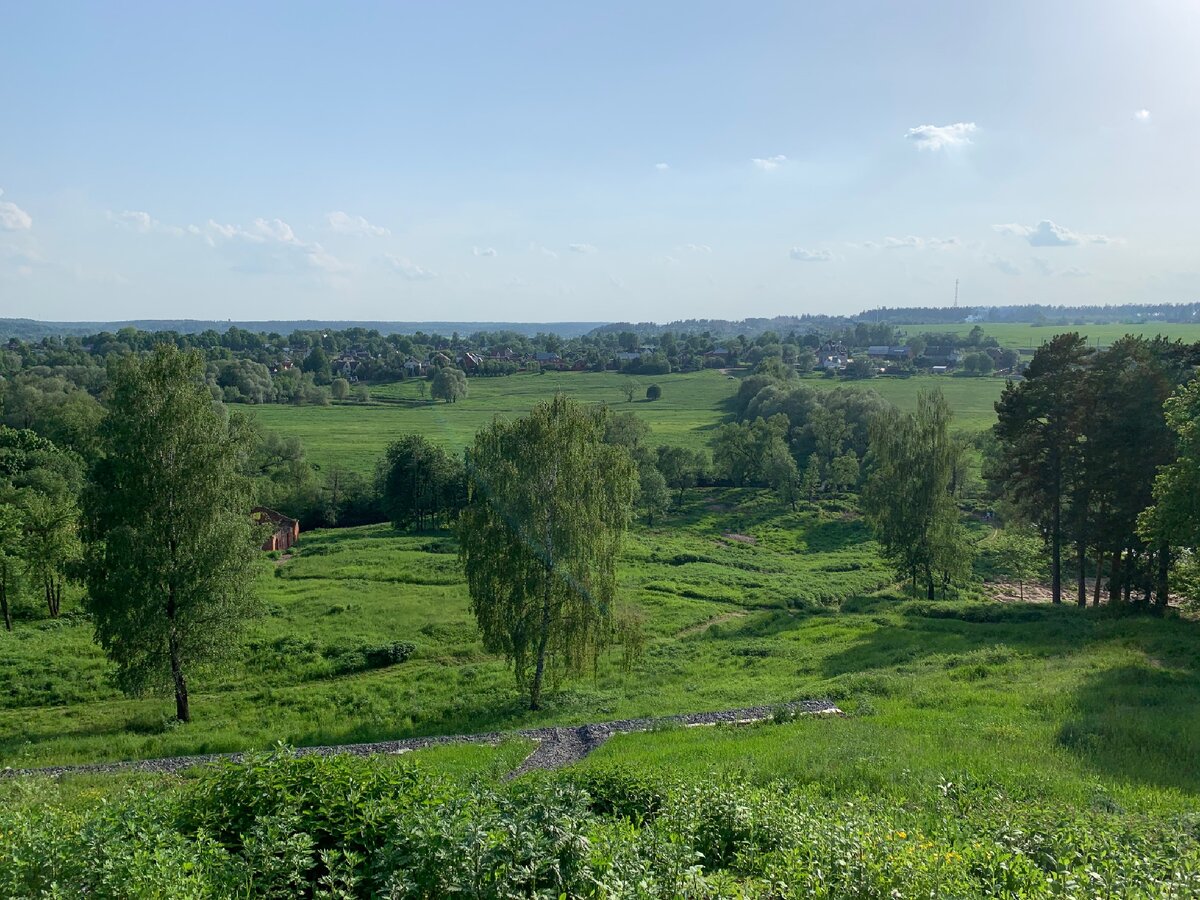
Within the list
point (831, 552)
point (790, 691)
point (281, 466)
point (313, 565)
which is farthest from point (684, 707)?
point (281, 466)

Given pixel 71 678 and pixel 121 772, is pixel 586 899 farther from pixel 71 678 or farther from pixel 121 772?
pixel 71 678

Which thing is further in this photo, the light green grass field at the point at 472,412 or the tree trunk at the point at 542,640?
the light green grass field at the point at 472,412

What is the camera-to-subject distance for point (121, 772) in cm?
1777

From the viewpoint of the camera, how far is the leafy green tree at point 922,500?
1549 inches

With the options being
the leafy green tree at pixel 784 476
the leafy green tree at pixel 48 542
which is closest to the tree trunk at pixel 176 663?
the leafy green tree at pixel 48 542

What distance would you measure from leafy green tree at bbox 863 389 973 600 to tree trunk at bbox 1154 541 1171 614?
1006 centimetres

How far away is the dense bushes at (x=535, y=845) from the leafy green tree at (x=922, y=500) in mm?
30733

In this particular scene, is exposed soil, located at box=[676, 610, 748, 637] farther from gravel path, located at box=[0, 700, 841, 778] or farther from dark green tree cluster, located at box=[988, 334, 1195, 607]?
dark green tree cluster, located at box=[988, 334, 1195, 607]

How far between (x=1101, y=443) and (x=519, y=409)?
340 ft

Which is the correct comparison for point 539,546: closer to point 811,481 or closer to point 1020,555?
point 1020,555

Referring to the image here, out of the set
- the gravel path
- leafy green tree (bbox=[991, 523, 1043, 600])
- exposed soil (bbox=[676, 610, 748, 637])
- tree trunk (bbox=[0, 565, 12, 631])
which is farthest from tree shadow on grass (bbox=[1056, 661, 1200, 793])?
tree trunk (bbox=[0, 565, 12, 631])

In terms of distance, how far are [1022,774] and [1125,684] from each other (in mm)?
10027

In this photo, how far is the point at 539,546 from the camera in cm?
2441

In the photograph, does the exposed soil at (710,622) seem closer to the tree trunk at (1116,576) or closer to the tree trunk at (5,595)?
the tree trunk at (1116,576)
